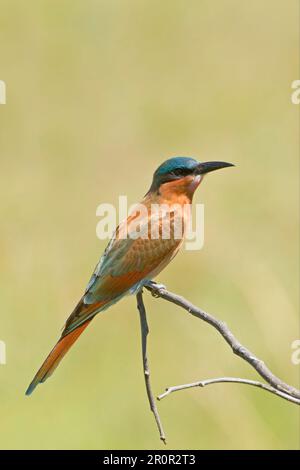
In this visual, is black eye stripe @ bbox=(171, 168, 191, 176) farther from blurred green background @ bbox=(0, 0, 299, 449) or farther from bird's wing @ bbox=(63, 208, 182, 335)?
blurred green background @ bbox=(0, 0, 299, 449)

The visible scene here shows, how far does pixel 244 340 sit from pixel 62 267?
3.24 feet

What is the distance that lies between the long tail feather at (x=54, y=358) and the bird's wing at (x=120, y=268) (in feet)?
0.08

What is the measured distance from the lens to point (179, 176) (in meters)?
3.23

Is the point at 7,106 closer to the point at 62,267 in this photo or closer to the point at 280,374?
the point at 62,267

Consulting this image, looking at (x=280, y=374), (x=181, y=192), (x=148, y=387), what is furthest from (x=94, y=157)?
(x=148, y=387)

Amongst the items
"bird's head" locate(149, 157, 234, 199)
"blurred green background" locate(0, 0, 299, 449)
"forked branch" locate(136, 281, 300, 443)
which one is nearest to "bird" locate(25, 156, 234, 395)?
"bird's head" locate(149, 157, 234, 199)

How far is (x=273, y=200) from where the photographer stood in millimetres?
6125

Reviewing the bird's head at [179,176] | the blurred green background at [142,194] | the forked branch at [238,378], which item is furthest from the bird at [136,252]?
the blurred green background at [142,194]

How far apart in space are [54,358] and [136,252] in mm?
432

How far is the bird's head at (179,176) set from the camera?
10.5 ft

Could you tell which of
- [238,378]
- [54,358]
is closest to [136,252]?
[54,358]

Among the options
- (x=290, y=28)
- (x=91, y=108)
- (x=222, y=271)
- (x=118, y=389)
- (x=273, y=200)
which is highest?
(x=290, y=28)

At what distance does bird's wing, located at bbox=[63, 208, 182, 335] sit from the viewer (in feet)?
9.62

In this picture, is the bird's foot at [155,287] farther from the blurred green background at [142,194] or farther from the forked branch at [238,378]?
the blurred green background at [142,194]
